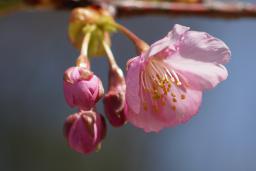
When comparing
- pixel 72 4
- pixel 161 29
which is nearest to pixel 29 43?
pixel 161 29

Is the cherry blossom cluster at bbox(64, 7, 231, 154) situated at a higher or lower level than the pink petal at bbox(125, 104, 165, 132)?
higher

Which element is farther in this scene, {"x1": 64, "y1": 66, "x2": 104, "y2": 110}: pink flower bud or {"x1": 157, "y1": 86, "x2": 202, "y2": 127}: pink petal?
{"x1": 157, "y1": 86, "x2": 202, "y2": 127}: pink petal

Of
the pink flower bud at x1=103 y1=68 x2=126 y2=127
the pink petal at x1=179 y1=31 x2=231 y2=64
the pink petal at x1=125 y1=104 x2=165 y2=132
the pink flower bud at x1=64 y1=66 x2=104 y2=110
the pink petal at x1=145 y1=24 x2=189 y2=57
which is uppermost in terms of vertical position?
the pink petal at x1=145 y1=24 x2=189 y2=57

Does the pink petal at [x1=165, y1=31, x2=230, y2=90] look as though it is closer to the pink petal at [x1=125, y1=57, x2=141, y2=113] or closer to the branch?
the pink petal at [x1=125, y1=57, x2=141, y2=113]

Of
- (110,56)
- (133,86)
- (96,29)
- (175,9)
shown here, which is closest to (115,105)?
(133,86)

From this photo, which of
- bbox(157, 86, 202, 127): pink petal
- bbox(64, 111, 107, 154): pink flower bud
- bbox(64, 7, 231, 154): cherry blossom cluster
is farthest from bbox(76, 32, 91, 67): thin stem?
bbox(157, 86, 202, 127): pink petal

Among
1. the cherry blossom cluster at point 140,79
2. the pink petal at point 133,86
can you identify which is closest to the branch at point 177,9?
the cherry blossom cluster at point 140,79

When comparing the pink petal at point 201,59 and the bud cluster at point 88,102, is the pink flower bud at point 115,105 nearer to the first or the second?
the bud cluster at point 88,102
